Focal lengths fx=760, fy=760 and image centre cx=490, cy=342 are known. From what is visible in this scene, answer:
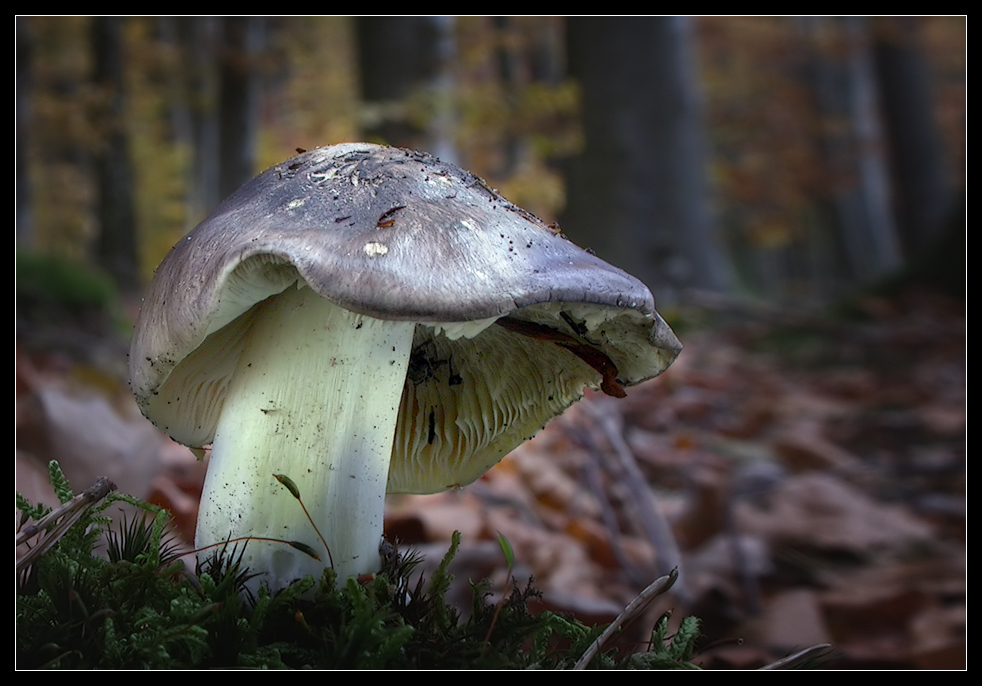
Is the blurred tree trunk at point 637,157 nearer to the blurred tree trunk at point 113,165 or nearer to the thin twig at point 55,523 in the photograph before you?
the thin twig at point 55,523

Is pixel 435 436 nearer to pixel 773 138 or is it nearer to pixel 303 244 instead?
pixel 303 244

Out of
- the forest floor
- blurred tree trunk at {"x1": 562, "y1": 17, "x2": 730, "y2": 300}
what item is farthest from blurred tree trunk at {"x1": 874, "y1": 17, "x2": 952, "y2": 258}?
the forest floor

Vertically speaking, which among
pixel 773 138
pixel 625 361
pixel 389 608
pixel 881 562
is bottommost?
pixel 881 562

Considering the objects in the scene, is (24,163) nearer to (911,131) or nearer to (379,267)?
(379,267)

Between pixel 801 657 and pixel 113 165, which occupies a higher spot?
pixel 113 165

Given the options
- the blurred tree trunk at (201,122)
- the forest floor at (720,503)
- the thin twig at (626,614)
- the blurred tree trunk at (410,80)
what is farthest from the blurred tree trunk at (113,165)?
the thin twig at (626,614)

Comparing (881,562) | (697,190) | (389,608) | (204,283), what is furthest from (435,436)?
(697,190)

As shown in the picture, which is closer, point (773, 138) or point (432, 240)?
point (432, 240)

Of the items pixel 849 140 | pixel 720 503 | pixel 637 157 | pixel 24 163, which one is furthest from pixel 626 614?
pixel 849 140
